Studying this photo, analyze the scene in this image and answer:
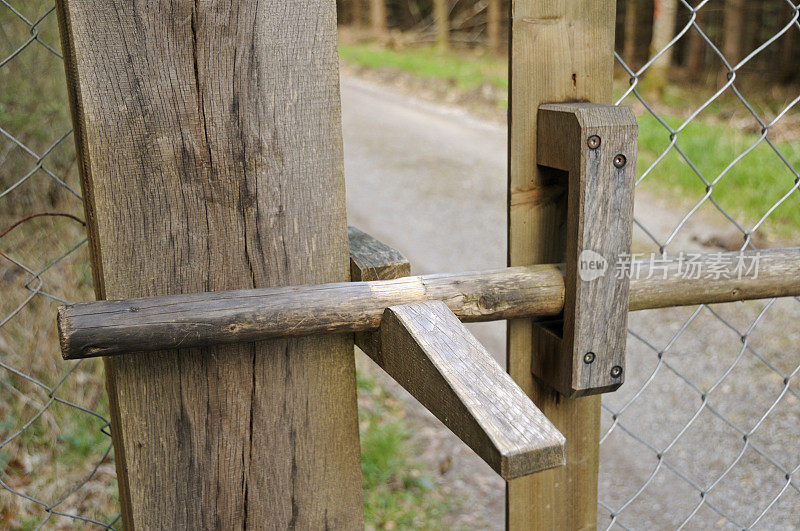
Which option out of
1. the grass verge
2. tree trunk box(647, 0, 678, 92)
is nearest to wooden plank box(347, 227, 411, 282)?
the grass verge

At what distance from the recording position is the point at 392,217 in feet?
17.8

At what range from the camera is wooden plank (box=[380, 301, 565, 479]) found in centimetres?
75

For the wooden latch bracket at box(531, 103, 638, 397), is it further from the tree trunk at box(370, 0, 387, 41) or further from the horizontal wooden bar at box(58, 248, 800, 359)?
the tree trunk at box(370, 0, 387, 41)

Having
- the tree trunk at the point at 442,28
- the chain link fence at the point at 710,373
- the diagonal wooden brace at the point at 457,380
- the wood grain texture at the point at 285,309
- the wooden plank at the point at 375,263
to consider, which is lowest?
the chain link fence at the point at 710,373

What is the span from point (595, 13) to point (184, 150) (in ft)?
2.08

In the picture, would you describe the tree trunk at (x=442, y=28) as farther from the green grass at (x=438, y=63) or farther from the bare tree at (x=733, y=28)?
the bare tree at (x=733, y=28)

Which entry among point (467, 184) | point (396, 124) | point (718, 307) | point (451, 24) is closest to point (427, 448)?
point (718, 307)

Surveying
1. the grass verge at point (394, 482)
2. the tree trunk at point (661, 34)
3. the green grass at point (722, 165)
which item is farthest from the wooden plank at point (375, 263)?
the tree trunk at point (661, 34)

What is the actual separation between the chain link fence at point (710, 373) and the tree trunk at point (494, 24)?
21.0 feet

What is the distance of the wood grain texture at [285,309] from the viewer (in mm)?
891

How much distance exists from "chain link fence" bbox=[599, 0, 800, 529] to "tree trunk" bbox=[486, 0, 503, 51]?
252 inches

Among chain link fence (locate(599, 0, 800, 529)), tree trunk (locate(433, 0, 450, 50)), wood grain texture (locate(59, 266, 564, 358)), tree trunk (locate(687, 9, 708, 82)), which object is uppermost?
tree trunk (locate(433, 0, 450, 50))

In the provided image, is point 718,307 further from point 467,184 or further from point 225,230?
point 225,230

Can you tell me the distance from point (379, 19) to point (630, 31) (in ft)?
18.6
